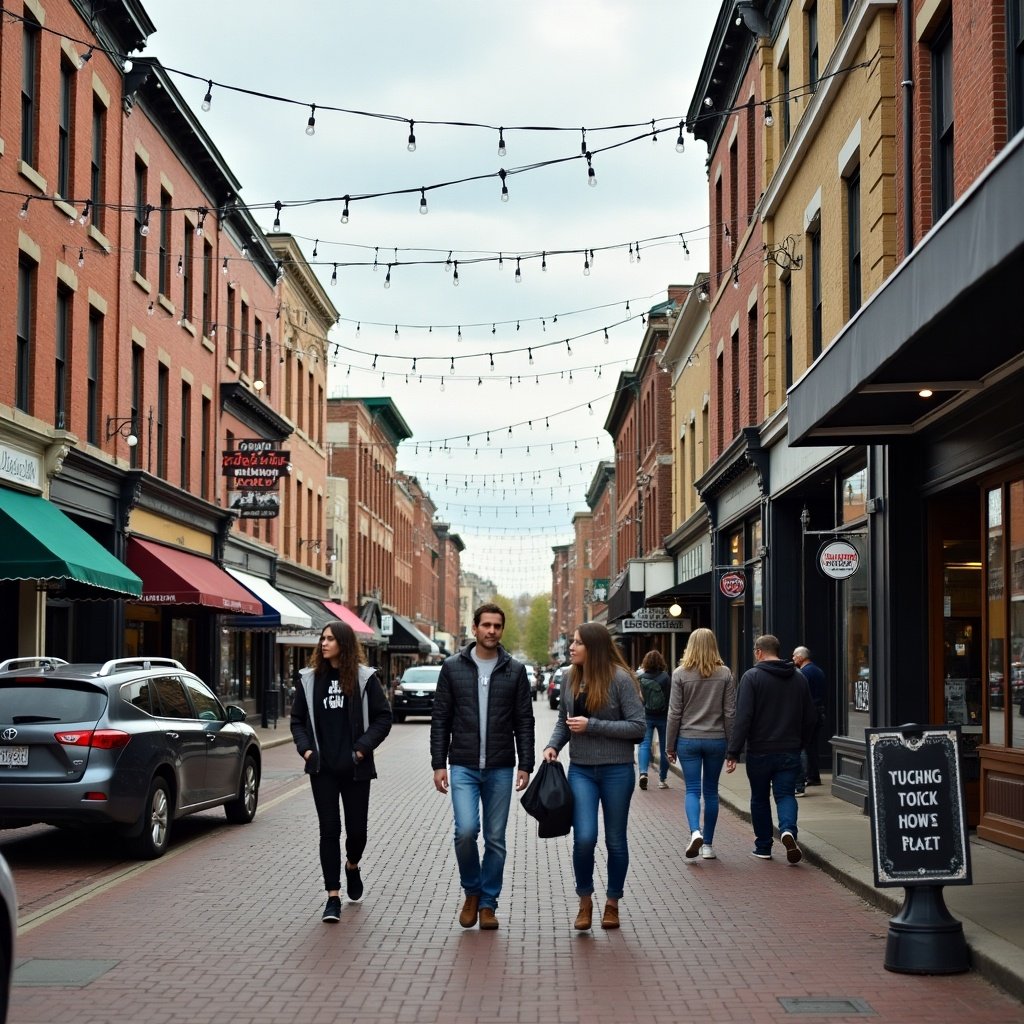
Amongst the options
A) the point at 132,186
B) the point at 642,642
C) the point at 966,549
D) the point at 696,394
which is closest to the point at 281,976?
the point at 966,549

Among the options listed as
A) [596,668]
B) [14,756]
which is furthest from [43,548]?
[596,668]

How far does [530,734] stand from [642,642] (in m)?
43.5

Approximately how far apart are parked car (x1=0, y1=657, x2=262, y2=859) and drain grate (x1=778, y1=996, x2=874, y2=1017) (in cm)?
652

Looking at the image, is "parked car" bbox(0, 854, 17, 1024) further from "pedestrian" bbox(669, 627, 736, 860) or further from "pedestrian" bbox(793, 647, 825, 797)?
"pedestrian" bbox(793, 647, 825, 797)

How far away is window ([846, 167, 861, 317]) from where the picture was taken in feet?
57.0

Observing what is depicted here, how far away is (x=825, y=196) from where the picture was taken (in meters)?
18.5

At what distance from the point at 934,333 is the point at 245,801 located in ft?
29.4

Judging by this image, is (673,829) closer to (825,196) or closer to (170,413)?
(825,196)

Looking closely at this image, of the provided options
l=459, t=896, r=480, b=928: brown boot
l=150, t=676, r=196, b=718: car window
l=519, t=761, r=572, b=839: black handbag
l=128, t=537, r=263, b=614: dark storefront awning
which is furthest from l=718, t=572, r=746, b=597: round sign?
l=519, t=761, r=572, b=839: black handbag

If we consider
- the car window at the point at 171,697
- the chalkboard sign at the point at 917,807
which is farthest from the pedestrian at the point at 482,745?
the car window at the point at 171,697

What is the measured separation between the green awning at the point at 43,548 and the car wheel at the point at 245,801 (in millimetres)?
4232

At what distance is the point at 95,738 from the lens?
12.2 metres

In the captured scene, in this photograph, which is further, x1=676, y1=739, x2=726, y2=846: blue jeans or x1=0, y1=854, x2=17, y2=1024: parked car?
x1=676, y1=739, x2=726, y2=846: blue jeans

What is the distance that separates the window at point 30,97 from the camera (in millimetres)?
20703
